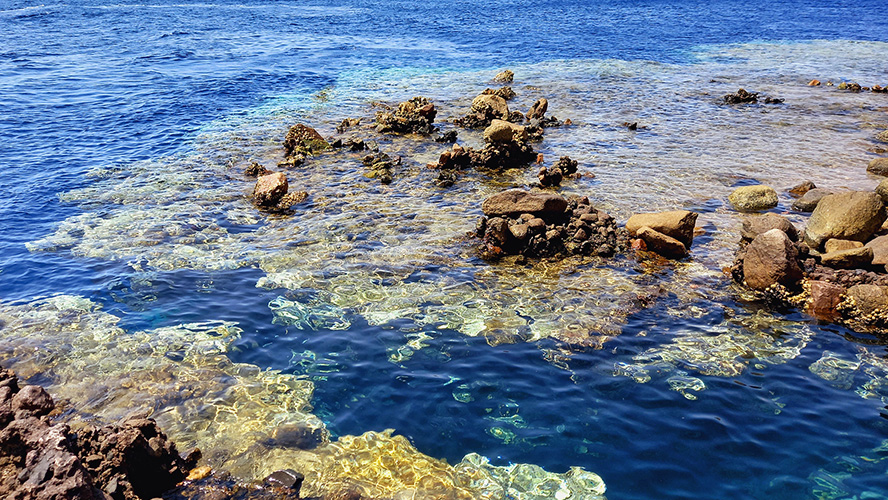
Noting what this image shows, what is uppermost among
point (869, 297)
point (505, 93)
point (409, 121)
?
point (505, 93)

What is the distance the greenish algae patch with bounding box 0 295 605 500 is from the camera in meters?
8.00

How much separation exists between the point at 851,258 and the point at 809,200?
515 cm

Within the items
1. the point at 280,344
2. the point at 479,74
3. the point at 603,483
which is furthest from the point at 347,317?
the point at 479,74

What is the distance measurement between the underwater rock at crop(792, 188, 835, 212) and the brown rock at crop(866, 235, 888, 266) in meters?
3.84

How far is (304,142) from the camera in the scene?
23.6m

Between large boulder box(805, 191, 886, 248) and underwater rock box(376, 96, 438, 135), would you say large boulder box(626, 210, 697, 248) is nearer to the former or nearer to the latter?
large boulder box(805, 191, 886, 248)

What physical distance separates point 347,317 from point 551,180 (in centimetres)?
1010

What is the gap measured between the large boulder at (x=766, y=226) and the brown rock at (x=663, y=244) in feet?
4.98

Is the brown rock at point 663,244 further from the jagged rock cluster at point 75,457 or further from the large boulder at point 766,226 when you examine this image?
the jagged rock cluster at point 75,457

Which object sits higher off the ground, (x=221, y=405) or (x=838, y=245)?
(x=838, y=245)

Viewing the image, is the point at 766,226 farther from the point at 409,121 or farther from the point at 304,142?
the point at 304,142

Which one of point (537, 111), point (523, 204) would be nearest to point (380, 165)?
point (523, 204)

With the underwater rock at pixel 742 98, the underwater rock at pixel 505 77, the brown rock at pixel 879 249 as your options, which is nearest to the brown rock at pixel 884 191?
the brown rock at pixel 879 249

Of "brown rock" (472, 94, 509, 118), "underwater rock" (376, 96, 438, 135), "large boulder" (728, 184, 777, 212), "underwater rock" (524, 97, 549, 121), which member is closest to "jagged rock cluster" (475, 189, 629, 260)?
"large boulder" (728, 184, 777, 212)
